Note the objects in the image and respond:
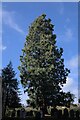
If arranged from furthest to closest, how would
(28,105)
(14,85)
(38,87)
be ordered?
1. (14,85)
2. (28,105)
3. (38,87)

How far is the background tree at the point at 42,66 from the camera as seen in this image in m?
47.0

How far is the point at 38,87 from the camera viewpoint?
46.8 m

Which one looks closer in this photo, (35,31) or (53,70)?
(53,70)

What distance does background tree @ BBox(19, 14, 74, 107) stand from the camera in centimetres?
4697

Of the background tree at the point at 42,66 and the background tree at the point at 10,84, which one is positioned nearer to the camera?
the background tree at the point at 42,66

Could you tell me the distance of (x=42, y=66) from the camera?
1918 inches

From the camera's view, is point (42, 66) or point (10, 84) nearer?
point (42, 66)

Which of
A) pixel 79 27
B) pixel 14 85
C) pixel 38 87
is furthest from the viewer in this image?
pixel 14 85

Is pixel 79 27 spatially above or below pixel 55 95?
above

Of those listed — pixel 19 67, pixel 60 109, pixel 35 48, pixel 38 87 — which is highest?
pixel 35 48

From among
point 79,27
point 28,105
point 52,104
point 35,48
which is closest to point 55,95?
point 52,104

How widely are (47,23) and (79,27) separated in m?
18.8

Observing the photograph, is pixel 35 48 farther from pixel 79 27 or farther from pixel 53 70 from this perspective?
pixel 79 27

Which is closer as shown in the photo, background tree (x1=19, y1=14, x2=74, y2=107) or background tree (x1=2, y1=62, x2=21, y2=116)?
background tree (x1=19, y1=14, x2=74, y2=107)
